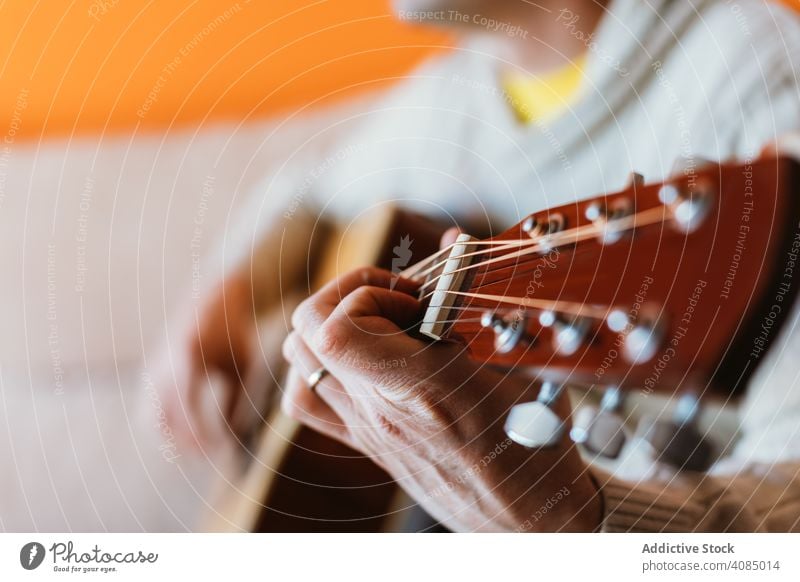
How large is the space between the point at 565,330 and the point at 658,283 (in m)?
0.04

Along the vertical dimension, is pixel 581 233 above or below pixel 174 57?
below

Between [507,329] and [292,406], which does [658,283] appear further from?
[292,406]

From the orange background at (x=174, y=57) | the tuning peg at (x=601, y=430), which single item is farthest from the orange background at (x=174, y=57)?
the tuning peg at (x=601, y=430)

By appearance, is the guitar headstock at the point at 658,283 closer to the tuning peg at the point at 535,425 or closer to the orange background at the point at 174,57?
the tuning peg at the point at 535,425

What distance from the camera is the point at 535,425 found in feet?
1.04

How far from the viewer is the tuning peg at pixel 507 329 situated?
0.90 ft

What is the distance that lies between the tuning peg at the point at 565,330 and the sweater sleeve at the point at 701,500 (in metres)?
0.12

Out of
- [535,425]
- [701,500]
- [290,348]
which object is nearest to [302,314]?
[290,348]

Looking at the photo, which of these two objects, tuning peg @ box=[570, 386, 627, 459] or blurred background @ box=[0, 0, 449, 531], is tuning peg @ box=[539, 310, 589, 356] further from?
blurred background @ box=[0, 0, 449, 531]

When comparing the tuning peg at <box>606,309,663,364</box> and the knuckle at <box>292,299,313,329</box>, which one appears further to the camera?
the knuckle at <box>292,299,313,329</box>

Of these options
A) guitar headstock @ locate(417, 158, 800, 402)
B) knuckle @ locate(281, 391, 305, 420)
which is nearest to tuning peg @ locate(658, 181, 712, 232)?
guitar headstock @ locate(417, 158, 800, 402)

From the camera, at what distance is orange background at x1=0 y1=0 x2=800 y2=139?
1.11 ft

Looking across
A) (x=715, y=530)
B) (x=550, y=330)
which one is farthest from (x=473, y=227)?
(x=715, y=530)

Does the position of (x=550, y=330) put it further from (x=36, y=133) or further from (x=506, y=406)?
(x=36, y=133)
